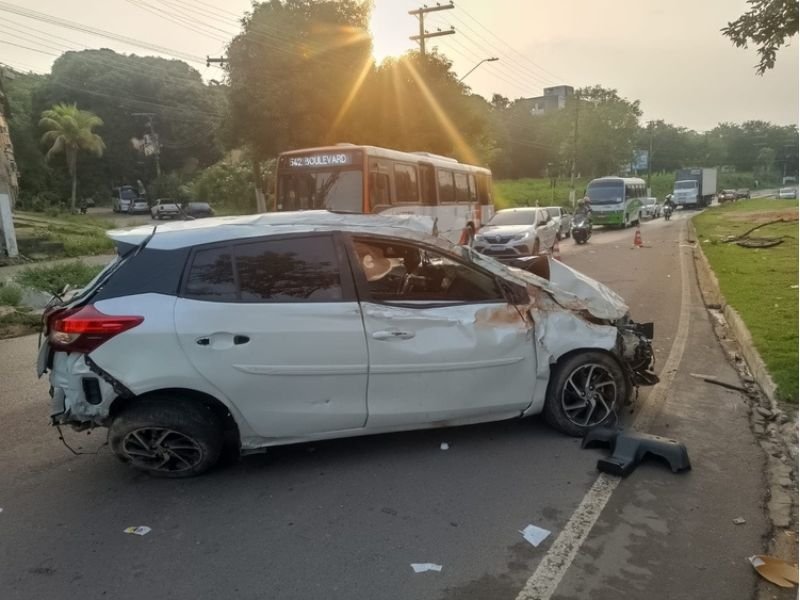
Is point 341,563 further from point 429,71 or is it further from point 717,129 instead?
point 717,129

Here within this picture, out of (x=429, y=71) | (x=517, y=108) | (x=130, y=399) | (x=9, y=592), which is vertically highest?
(x=517, y=108)

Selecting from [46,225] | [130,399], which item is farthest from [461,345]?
[46,225]

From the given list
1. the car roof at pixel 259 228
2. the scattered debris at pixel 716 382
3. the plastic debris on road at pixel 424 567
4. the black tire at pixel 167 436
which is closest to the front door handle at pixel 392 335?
the car roof at pixel 259 228

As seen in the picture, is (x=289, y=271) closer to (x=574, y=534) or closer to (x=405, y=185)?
(x=574, y=534)

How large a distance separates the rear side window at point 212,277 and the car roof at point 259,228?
10 centimetres

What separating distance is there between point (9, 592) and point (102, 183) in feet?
210

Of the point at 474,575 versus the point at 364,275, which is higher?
the point at 364,275

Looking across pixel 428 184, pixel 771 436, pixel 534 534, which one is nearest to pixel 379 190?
pixel 428 184

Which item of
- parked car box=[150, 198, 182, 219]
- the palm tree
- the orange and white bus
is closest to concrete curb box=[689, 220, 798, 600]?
the orange and white bus

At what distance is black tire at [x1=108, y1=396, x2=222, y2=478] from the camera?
402 centimetres

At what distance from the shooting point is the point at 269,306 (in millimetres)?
4055

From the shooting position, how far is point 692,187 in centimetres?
5653

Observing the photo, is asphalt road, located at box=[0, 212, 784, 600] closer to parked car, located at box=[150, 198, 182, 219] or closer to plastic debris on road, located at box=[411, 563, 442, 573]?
plastic debris on road, located at box=[411, 563, 442, 573]

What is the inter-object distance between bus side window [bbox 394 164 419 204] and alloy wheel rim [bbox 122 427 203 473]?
11645 mm
